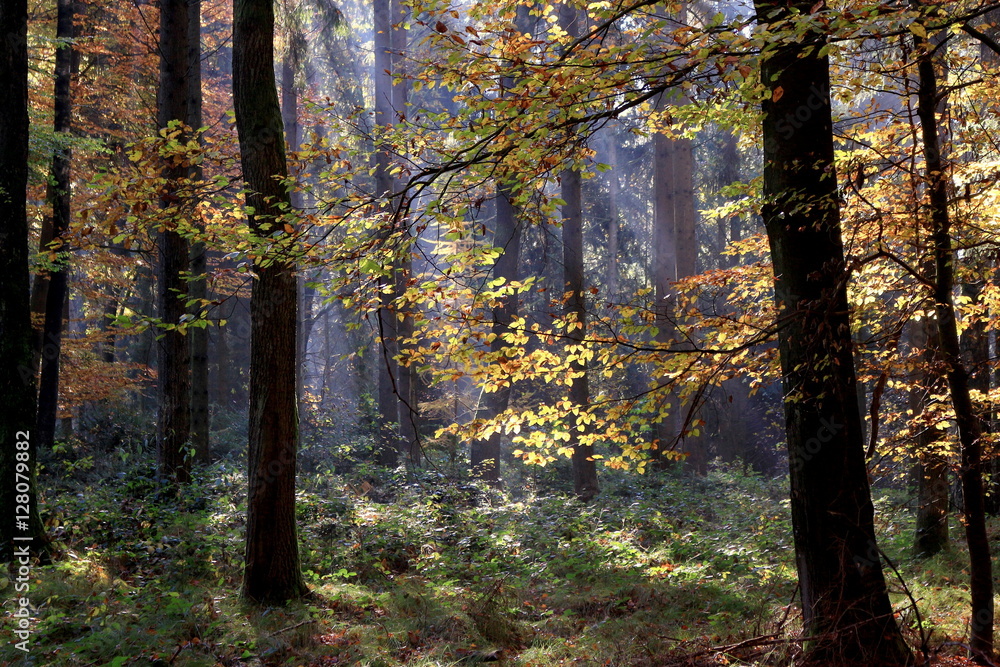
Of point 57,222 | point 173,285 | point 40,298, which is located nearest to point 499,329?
point 173,285

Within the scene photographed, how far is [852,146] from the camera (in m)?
6.03

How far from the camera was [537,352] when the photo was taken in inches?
205

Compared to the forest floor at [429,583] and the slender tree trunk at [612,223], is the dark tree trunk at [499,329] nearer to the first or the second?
the forest floor at [429,583]

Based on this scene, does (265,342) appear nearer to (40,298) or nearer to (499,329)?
(499,329)

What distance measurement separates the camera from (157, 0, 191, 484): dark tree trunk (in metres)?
9.47

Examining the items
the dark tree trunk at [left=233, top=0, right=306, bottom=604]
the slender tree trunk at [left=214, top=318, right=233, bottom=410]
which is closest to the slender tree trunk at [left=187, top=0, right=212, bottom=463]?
the dark tree trunk at [left=233, top=0, right=306, bottom=604]

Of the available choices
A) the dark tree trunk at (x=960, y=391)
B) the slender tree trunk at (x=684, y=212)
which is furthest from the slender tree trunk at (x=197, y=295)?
the slender tree trunk at (x=684, y=212)

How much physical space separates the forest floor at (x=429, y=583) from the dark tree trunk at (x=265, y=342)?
1.35 feet

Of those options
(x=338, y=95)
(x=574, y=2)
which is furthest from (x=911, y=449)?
(x=338, y=95)

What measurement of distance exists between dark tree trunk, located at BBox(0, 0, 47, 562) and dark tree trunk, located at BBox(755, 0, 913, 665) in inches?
267

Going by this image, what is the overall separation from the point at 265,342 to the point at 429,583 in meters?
3.16

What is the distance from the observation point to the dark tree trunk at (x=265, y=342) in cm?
612

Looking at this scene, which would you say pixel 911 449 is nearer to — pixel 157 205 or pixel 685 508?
pixel 685 508

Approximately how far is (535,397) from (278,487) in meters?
13.9
